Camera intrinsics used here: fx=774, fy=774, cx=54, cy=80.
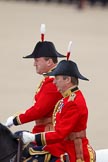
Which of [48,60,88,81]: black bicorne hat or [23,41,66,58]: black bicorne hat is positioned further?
[23,41,66,58]: black bicorne hat

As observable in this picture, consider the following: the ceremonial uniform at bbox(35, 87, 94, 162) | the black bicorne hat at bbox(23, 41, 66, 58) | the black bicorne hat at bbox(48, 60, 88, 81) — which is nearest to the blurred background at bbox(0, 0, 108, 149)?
the black bicorne hat at bbox(23, 41, 66, 58)

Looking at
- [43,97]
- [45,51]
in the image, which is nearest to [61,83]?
[43,97]

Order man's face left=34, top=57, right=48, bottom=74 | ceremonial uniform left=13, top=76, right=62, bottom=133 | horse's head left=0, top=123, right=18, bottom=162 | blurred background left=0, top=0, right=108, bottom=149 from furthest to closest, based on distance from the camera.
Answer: blurred background left=0, top=0, right=108, bottom=149 → man's face left=34, top=57, right=48, bottom=74 → ceremonial uniform left=13, top=76, right=62, bottom=133 → horse's head left=0, top=123, right=18, bottom=162

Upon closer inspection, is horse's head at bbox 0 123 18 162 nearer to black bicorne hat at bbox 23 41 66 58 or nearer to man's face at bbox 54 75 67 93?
man's face at bbox 54 75 67 93

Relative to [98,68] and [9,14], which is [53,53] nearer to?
[98,68]

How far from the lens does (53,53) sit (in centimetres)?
603

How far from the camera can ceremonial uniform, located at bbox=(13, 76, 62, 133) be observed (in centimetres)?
575

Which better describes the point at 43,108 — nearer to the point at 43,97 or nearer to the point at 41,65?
the point at 43,97

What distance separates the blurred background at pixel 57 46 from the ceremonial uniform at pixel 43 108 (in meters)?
3.81

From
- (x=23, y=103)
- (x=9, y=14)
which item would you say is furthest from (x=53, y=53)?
(x=9, y=14)

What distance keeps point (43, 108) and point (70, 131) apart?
498 millimetres

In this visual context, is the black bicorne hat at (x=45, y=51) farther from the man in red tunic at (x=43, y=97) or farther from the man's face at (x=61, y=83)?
the man's face at (x=61, y=83)

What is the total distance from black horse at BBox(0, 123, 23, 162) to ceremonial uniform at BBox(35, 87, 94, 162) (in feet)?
0.48

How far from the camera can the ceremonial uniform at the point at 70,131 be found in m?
5.28
